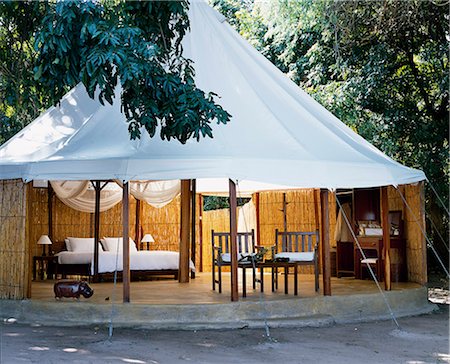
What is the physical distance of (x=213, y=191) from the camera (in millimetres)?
10930

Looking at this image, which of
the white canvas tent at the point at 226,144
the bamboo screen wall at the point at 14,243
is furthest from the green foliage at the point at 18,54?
the bamboo screen wall at the point at 14,243

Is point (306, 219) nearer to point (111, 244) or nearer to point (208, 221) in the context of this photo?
point (208, 221)

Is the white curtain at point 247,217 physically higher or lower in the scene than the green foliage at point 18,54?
lower

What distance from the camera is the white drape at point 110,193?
379 inches

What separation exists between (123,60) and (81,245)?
6.18m

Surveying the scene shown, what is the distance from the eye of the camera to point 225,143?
656cm

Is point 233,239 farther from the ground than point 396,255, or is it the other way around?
point 233,239

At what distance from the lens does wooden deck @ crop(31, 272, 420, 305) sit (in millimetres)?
6762

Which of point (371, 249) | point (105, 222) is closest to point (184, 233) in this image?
point (105, 222)

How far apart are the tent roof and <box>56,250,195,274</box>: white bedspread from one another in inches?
90.9

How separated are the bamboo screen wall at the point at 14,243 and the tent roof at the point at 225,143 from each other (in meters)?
0.25

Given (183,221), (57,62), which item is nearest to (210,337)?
(57,62)

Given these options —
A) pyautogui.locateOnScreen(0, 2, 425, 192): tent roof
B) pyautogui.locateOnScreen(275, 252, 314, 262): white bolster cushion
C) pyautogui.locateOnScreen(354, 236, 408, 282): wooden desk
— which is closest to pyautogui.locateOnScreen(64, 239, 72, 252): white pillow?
pyautogui.locateOnScreen(0, 2, 425, 192): tent roof

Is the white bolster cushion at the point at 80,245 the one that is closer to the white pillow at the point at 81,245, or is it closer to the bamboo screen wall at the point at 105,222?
the white pillow at the point at 81,245
